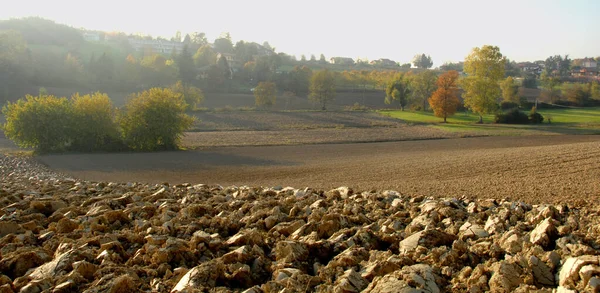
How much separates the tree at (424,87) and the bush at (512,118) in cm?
2130

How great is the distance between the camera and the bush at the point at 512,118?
6519 cm

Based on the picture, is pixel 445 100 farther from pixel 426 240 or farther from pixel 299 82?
pixel 426 240

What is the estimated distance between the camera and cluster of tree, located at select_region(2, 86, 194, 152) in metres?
38.8

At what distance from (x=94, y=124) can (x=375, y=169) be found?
24.6m

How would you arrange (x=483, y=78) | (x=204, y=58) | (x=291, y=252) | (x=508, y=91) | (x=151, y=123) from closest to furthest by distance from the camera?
(x=291, y=252) → (x=151, y=123) → (x=483, y=78) → (x=508, y=91) → (x=204, y=58)

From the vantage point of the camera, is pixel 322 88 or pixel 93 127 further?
pixel 322 88

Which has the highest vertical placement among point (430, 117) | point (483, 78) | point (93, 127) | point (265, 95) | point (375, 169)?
point (483, 78)

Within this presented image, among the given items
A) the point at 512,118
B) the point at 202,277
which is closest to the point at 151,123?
the point at 202,277

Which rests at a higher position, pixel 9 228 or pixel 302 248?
pixel 302 248

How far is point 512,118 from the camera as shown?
2586 inches

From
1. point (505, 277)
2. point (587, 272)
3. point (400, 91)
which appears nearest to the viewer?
point (587, 272)

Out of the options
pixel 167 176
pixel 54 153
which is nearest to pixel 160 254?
pixel 167 176

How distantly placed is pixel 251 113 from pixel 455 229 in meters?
65.5

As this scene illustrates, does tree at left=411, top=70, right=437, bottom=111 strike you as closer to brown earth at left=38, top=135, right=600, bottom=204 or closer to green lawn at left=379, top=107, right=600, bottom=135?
green lawn at left=379, top=107, right=600, bottom=135
